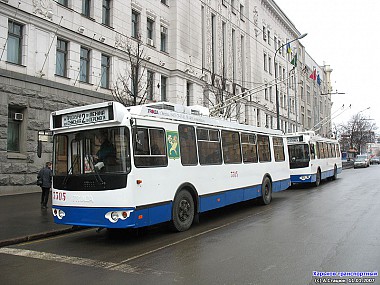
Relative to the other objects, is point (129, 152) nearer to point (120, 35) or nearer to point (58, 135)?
point (58, 135)

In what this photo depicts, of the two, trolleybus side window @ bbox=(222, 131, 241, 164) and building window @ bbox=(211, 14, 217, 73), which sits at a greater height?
building window @ bbox=(211, 14, 217, 73)

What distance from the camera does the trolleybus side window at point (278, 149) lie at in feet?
48.0

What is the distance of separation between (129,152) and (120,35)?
56.8 ft

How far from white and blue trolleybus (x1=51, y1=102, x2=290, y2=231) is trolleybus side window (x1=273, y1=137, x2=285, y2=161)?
16.7ft

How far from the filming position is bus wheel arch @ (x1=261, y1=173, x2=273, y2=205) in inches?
525

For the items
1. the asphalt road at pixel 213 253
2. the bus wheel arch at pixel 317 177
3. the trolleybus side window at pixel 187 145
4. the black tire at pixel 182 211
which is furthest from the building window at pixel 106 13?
the black tire at pixel 182 211

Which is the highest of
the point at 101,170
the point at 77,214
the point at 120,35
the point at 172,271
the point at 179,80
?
the point at 120,35

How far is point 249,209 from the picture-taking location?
12.6 metres

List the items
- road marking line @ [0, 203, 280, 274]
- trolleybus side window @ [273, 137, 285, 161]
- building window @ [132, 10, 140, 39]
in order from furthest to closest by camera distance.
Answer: building window @ [132, 10, 140, 39]
trolleybus side window @ [273, 137, 285, 161]
road marking line @ [0, 203, 280, 274]

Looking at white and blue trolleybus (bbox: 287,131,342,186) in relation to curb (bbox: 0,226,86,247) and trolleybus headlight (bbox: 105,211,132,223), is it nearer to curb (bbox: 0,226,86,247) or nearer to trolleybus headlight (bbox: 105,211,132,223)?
curb (bbox: 0,226,86,247)

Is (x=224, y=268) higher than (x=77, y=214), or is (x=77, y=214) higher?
(x=77, y=214)

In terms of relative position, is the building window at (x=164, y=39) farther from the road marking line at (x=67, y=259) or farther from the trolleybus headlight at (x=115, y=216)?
the road marking line at (x=67, y=259)

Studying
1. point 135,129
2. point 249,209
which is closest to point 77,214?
point 135,129

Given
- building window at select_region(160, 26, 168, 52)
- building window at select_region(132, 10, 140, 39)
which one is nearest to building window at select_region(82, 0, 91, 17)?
building window at select_region(132, 10, 140, 39)
